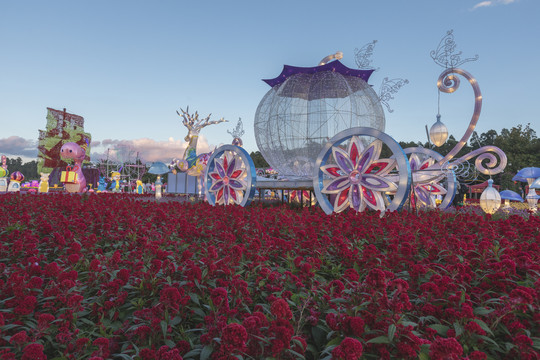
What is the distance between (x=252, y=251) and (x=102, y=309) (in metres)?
1.40

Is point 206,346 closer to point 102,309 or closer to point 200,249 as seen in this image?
point 102,309

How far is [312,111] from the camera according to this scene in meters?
9.94

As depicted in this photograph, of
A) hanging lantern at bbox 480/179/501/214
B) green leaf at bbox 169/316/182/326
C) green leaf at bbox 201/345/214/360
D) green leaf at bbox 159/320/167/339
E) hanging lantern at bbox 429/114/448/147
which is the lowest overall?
green leaf at bbox 201/345/214/360

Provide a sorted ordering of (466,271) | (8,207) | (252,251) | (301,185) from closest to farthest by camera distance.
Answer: (466,271), (252,251), (8,207), (301,185)

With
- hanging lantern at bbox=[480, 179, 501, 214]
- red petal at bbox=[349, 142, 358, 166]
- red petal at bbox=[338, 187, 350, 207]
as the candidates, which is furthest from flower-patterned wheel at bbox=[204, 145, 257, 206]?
hanging lantern at bbox=[480, 179, 501, 214]

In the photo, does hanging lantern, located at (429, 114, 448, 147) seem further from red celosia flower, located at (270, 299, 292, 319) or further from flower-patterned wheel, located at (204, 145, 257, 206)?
red celosia flower, located at (270, 299, 292, 319)

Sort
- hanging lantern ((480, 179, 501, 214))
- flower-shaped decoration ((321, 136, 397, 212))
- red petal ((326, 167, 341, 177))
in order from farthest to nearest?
1. hanging lantern ((480, 179, 501, 214))
2. red petal ((326, 167, 341, 177))
3. flower-shaped decoration ((321, 136, 397, 212))

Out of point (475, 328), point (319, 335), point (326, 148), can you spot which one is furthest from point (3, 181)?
point (475, 328)

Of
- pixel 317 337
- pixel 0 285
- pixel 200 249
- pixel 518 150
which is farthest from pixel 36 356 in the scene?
pixel 518 150

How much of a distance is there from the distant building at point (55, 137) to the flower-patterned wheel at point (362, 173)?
42070 mm

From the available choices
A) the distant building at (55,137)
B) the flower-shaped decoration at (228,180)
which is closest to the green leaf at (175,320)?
the flower-shaped decoration at (228,180)

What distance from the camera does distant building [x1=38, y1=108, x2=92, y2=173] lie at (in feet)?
142

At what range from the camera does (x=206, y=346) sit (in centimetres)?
186

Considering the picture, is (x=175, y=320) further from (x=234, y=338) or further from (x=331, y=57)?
(x=331, y=57)
